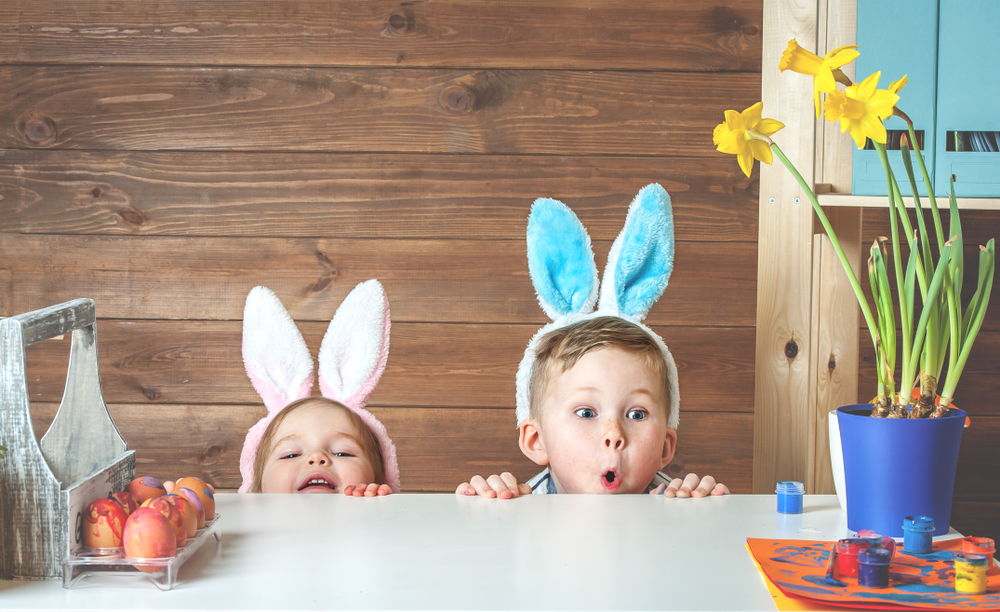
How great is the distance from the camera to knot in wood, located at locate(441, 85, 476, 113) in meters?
1.56

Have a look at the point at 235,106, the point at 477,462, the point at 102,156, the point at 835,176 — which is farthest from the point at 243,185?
the point at 835,176

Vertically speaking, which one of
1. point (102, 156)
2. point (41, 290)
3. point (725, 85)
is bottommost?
point (41, 290)

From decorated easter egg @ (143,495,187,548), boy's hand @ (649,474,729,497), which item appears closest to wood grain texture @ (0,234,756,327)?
boy's hand @ (649,474,729,497)

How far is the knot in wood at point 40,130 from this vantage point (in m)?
1.57

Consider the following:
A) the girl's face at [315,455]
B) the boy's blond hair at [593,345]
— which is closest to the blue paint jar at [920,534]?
the boy's blond hair at [593,345]

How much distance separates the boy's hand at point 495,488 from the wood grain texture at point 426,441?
63cm

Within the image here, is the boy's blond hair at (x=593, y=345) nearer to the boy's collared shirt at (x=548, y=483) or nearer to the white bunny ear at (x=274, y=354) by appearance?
the boy's collared shirt at (x=548, y=483)

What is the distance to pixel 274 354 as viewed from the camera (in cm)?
127

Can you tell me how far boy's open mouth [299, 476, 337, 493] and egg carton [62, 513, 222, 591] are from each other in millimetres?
522

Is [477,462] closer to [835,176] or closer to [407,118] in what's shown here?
[407,118]

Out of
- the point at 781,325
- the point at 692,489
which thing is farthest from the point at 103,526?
the point at 781,325

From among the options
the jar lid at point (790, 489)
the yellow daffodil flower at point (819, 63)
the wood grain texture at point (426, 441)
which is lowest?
the wood grain texture at point (426, 441)

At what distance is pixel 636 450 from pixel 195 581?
638 millimetres

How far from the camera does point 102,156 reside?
1.58 m
